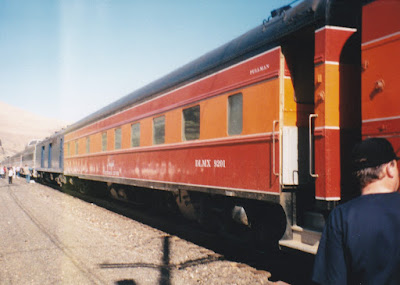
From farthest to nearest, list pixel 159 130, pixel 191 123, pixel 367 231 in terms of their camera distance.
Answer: pixel 159 130
pixel 191 123
pixel 367 231

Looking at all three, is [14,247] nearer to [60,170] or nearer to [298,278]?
[298,278]

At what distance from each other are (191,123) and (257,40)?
243 cm

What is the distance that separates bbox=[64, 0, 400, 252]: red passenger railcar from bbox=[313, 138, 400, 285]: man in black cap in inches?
95.0

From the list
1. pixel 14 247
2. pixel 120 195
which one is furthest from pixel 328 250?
pixel 120 195

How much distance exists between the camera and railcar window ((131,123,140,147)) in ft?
34.9

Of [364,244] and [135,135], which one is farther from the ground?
[135,135]

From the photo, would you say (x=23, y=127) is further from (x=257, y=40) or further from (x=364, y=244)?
(x=364, y=244)

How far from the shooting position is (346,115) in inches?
192

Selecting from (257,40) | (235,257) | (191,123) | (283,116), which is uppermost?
(257,40)

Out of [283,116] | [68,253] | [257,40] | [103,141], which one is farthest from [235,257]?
[103,141]

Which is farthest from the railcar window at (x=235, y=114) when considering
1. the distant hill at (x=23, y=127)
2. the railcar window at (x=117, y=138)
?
the distant hill at (x=23, y=127)

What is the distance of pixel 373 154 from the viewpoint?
75.5 inches

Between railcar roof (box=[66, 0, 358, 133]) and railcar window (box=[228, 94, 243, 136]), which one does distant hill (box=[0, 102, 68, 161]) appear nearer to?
railcar roof (box=[66, 0, 358, 133])

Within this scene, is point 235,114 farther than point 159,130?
No
